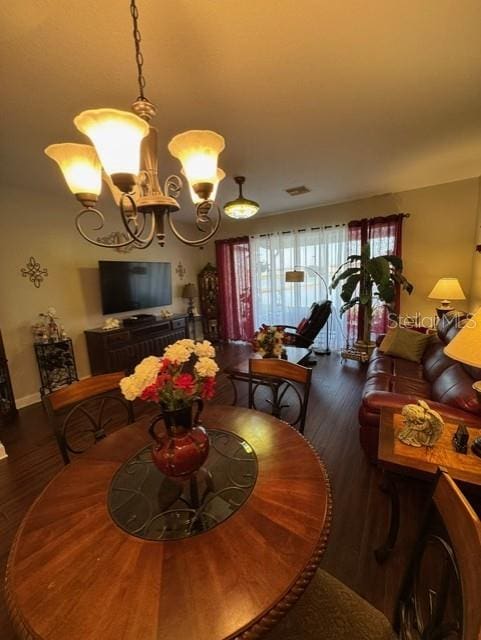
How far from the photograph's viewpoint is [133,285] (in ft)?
14.5

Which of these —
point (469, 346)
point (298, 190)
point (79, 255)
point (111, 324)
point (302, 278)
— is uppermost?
point (298, 190)

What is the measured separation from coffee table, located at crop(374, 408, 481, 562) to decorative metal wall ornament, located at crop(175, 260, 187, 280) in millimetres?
4706

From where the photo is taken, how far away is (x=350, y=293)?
4031 mm

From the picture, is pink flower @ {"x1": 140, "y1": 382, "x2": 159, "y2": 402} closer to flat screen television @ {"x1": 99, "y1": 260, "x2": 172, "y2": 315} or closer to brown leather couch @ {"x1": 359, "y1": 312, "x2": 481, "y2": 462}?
brown leather couch @ {"x1": 359, "y1": 312, "x2": 481, "y2": 462}

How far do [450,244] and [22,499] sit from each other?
530 centimetres

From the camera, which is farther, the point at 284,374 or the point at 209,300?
the point at 209,300

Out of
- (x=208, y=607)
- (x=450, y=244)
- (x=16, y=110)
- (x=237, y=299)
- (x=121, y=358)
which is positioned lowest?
(x=121, y=358)

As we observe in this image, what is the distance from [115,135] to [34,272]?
3160 mm

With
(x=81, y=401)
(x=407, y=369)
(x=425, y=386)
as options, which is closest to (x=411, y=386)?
(x=425, y=386)

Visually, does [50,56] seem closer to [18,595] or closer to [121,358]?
[18,595]

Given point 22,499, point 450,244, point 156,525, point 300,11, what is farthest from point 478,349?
point 450,244

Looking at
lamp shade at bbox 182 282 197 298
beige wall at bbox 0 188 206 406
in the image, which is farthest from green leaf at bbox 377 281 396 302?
beige wall at bbox 0 188 206 406

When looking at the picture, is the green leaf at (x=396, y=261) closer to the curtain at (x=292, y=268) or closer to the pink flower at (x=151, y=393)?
the curtain at (x=292, y=268)

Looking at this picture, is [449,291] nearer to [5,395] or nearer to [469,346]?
[469,346]
